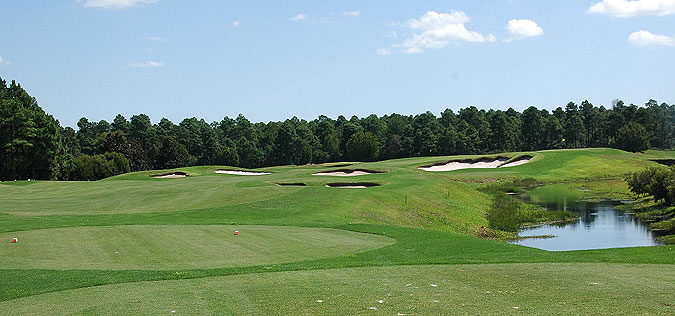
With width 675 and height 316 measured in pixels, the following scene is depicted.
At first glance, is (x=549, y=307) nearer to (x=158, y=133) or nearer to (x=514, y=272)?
(x=514, y=272)

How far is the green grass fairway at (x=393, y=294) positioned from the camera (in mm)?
10062

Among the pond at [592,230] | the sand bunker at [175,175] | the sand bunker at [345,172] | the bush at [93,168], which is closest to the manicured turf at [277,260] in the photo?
the pond at [592,230]

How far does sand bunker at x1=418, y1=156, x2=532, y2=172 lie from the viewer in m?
79.1

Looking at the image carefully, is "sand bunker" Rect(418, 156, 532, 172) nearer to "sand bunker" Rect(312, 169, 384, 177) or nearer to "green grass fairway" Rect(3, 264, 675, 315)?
"sand bunker" Rect(312, 169, 384, 177)

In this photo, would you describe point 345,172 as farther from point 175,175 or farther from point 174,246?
point 174,246

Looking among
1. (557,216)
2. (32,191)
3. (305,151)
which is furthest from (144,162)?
(557,216)

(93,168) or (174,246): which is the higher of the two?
(93,168)

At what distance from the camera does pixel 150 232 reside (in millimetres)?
22797

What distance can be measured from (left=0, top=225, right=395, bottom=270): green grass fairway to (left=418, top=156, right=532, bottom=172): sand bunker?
183 feet

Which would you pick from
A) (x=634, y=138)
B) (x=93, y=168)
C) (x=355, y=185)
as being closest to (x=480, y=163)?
(x=355, y=185)

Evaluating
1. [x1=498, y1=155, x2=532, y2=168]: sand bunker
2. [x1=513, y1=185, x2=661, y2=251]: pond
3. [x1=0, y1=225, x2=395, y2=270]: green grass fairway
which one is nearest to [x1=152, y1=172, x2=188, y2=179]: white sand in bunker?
[x1=513, y1=185, x2=661, y2=251]: pond

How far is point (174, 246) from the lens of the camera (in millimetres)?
19656

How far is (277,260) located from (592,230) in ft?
78.1

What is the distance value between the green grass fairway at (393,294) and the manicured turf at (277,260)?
0.04m
